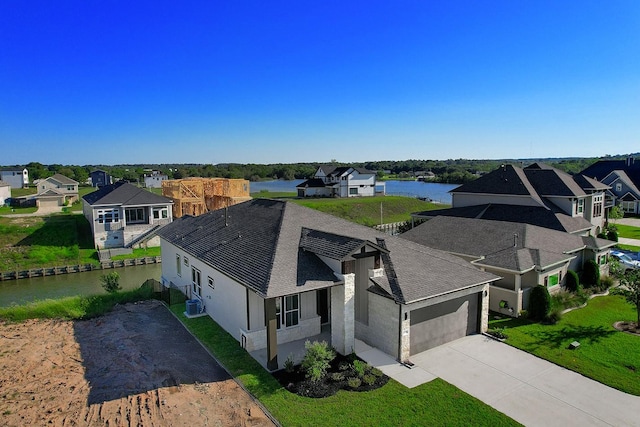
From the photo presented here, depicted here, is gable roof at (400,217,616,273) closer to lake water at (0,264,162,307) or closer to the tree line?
lake water at (0,264,162,307)

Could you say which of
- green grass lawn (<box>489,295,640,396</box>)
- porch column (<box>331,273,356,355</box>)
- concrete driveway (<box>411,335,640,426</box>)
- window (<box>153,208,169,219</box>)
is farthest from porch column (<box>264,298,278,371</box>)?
window (<box>153,208,169,219</box>)

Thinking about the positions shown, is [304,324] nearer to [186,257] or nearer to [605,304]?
[186,257]

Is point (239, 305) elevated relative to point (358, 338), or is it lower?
elevated

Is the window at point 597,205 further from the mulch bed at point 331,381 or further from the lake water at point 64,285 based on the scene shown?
the lake water at point 64,285

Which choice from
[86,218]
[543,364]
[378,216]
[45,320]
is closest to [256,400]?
[543,364]

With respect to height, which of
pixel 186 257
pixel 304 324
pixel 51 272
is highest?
pixel 186 257
